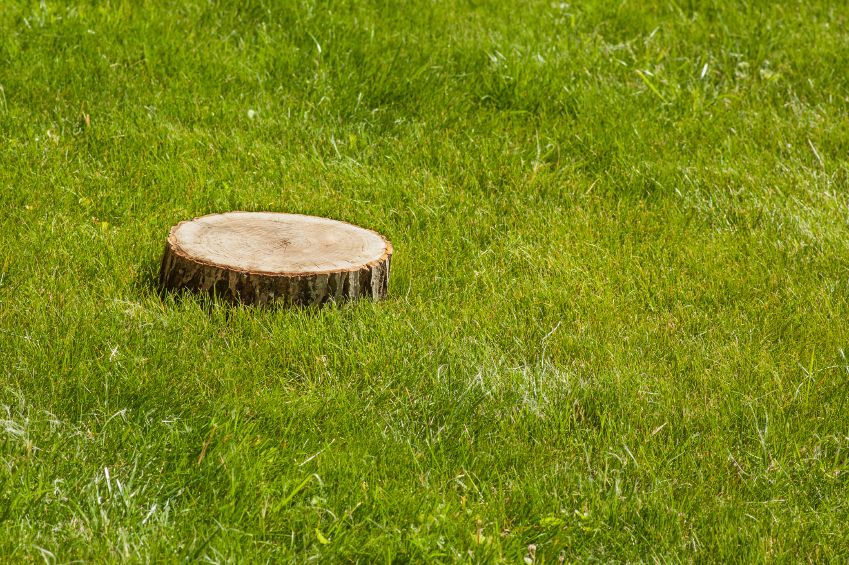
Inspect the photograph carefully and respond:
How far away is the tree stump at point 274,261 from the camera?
160 inches

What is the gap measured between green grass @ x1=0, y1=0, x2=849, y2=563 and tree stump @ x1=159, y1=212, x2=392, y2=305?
0.09 metres

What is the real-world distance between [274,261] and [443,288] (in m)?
0.79

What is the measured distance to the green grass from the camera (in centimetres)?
308

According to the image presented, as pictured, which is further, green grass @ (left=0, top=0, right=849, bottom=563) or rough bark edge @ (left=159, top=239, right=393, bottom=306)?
rough bark edge @ (left=159, top=239, right=393, bottom=306)

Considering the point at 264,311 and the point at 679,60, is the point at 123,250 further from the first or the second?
the point at 679,60

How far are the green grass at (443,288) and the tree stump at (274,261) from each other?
9 cm

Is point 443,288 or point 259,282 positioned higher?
point 259,282

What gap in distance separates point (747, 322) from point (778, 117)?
2.30 m

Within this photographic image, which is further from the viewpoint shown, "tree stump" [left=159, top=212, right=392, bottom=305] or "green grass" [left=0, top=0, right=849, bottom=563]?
"tree stump" [left=159, top=212, right=392, bottom=305]

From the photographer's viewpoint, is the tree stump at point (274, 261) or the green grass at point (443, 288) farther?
the tree stump at point (274, 261)

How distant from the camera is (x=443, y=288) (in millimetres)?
4555

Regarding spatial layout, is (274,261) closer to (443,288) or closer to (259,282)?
(259,282)

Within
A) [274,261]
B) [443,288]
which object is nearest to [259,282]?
[274,261]

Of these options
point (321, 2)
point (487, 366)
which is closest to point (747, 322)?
point (487, 366)
